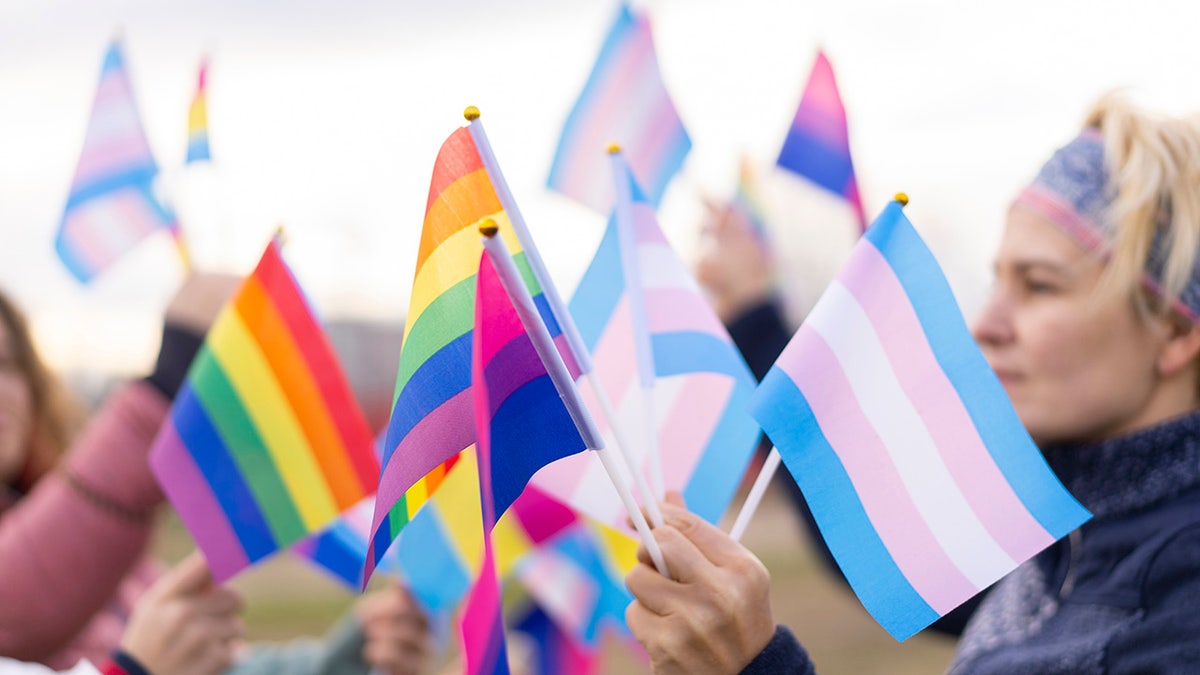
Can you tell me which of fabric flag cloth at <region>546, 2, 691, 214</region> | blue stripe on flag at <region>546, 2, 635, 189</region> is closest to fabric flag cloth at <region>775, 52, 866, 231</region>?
fabric flag cloth at <region>546, 2, 691, 214</region>

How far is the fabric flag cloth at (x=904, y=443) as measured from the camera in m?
1.21

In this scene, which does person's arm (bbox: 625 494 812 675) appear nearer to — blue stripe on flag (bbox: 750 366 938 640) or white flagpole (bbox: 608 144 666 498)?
blue stripe on flag (bbox: 750 366 938 640)

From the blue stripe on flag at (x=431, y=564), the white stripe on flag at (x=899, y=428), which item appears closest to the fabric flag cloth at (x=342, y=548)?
the blue stripe on flag at (x=431, y=564)

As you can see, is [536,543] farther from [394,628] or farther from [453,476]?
[394,628]

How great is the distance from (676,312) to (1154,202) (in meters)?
0.69

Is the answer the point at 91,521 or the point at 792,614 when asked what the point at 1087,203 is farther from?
the point at 792,614

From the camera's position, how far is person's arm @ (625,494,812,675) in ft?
3.61

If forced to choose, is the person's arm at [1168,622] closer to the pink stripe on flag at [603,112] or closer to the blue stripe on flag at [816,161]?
the blue stripe on flag at [816,161]

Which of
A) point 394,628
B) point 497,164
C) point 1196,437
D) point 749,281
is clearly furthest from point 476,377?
point 749,281

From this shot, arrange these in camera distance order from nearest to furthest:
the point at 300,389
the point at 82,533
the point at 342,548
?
the point at 300,389, the point at 82,533, the point at 342,548

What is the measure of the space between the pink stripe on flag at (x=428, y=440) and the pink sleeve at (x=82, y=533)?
1.00 m

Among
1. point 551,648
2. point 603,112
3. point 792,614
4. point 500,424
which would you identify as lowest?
point 792,614

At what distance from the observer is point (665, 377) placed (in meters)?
1.48

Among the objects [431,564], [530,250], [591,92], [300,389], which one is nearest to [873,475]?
[530,250]
